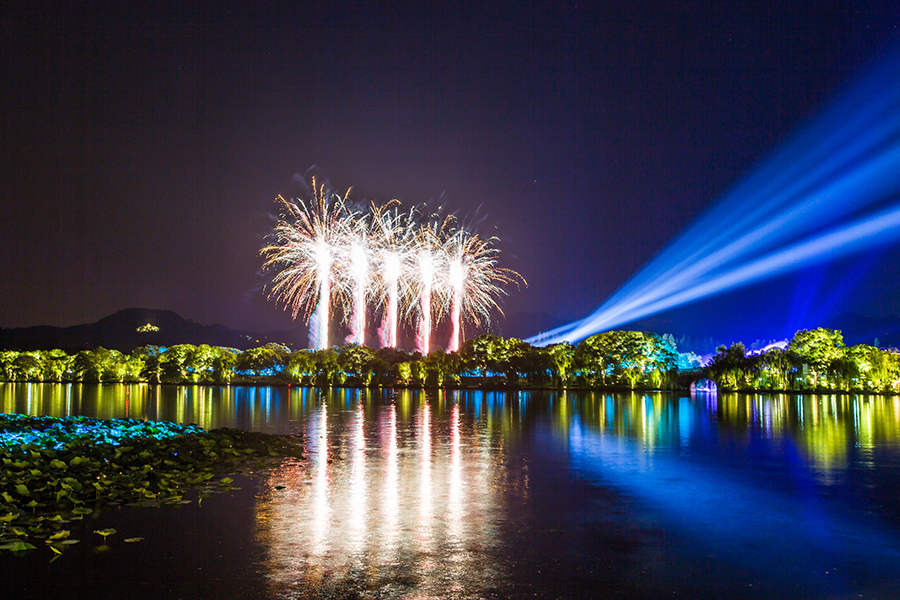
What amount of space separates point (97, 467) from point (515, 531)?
10.8 metres

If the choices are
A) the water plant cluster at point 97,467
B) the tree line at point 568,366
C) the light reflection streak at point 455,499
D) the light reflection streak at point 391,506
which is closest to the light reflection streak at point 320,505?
the light reflection streak at point 391,506

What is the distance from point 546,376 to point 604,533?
85599 mm

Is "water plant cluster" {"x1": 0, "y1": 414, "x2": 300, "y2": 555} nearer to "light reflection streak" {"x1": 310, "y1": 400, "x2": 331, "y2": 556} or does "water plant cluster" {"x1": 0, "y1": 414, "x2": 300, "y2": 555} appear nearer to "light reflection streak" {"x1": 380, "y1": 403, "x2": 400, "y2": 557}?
"light reflection streak" {"x1": 310, "y1": 400, "x2": 331, "y2": 556}

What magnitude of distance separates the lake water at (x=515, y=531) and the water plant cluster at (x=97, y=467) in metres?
0.84

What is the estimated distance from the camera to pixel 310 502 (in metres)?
13.3

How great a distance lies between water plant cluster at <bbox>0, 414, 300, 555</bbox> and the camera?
39.9 ft

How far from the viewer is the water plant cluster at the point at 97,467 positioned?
1217cm

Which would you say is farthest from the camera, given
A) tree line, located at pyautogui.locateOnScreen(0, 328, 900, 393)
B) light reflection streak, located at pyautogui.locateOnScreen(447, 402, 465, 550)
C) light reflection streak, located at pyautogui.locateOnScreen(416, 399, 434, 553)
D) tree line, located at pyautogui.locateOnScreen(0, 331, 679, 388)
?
tree line, located at pyautogui.locateOnScreen(0, 331, 679, 388)

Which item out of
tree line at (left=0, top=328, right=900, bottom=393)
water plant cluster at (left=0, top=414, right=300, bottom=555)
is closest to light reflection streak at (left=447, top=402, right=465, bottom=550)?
water plant cluster at (left=0, top=414, right=300, bottom=555)

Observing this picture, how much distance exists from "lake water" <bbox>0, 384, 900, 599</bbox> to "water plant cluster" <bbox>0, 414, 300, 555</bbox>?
84 cm

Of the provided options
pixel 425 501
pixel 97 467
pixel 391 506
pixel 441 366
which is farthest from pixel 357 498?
pixel 441 366

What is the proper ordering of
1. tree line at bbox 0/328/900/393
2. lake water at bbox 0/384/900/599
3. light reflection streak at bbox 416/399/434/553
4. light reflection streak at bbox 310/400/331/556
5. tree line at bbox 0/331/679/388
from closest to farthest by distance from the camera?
lake water at bbox 0/384/900/599, light reflection streak at bbox 310/400/331/556, light reflection streak at bbox 416/399/434/553, tree line at bbox 0/328/900/393, tree line at bbox 0/331/679/388

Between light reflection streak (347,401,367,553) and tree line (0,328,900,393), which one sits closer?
light reflection streak (347,401,367,553)

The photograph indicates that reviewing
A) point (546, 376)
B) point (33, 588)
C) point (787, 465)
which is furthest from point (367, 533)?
point (546, 376)
